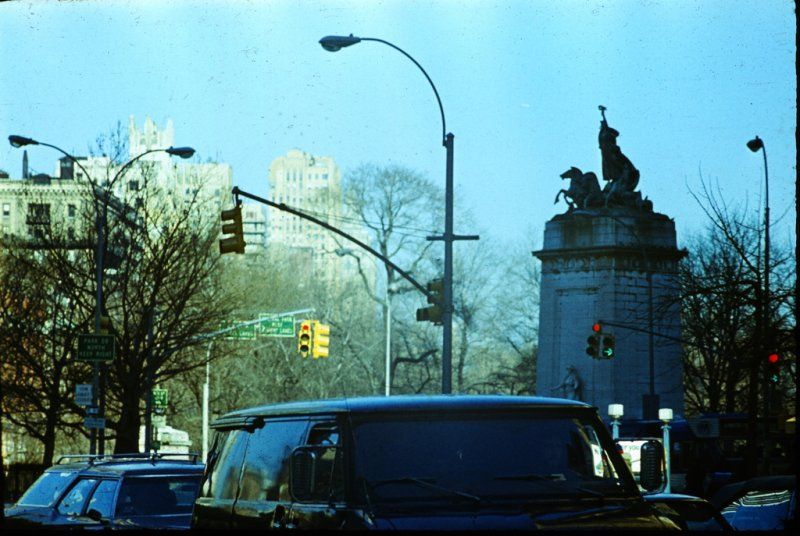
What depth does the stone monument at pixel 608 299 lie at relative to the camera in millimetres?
47844

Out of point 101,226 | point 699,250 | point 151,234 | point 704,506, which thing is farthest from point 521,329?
point 704,506

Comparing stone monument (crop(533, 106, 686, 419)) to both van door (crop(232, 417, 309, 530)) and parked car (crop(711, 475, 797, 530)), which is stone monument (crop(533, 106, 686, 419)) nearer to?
parked car (crop(711, 475, 797, 530))

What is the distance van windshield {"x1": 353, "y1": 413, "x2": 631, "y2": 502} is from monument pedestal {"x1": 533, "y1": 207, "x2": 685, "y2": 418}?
40094 mm

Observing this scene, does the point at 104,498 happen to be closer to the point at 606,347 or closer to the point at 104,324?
the point at 104,324

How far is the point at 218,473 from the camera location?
9539mm

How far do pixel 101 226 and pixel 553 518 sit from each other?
3245 cm

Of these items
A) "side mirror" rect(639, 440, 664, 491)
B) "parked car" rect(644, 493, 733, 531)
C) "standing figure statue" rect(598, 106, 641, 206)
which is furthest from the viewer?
"standing figure statue" rect(598, 106, 641, 206)

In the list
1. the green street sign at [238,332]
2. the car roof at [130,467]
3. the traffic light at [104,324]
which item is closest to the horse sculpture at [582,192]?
the green street sign at [238,332]

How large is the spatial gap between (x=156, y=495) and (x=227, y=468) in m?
5.01

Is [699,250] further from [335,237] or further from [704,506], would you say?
[704,506]

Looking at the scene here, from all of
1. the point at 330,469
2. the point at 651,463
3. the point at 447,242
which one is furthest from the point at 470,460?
the point at 447,242

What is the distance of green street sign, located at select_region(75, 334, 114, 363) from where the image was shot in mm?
33969

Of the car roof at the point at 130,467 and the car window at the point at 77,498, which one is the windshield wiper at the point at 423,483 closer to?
the car roof at the point at 130,467

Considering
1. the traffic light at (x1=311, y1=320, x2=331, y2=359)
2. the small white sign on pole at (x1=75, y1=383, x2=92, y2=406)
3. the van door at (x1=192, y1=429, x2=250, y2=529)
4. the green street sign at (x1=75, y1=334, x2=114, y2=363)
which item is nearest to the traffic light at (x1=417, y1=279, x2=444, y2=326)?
the green street sign at (x1=75, y1=334, x2=114, y2=363)
